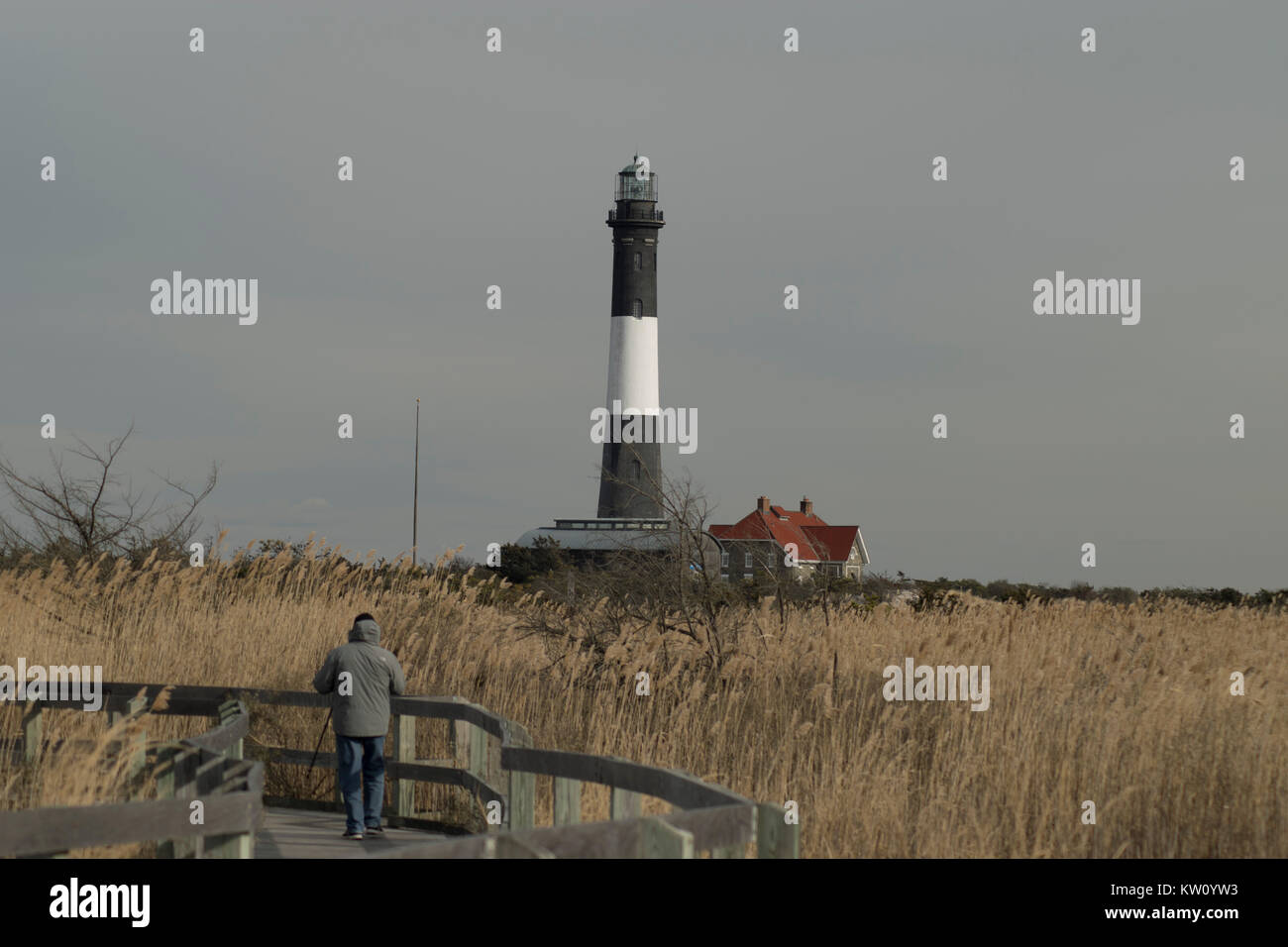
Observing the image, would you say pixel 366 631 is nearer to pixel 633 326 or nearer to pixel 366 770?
pixel 366 770

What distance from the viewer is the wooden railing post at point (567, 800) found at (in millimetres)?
7789

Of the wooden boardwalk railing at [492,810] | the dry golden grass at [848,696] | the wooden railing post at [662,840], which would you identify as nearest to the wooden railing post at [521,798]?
the wooden boardwalk railing at [492,810]

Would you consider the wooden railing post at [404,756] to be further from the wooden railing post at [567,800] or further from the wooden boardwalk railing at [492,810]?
the wooden railing post at [567,800]

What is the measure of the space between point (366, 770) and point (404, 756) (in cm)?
110

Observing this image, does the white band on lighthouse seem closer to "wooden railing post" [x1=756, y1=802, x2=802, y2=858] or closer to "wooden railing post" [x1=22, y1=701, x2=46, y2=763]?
"wooden railing post" [x1=22, y1=701, x2=46, y2=763]

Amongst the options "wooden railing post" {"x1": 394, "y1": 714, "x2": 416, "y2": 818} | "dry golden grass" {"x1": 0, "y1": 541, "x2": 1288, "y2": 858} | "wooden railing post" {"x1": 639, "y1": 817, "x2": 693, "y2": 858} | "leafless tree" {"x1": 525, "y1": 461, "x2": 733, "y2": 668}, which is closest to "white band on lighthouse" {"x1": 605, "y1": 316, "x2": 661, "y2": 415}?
"dry golden grass" {"x1": 0, "y1": 541, "x2": 1288, "y2": 858}

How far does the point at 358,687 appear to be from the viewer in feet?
35.5

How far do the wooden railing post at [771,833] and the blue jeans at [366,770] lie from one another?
17.9 feet

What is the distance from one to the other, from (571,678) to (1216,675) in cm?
590

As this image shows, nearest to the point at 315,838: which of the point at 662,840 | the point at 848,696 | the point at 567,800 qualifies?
the point at 567,800

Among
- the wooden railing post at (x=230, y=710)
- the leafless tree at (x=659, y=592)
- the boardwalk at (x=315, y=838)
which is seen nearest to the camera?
the boardwalk at (x=315, y=838)

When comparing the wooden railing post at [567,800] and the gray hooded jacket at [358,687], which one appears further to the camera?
the gray hooded jacket at [358,687]
